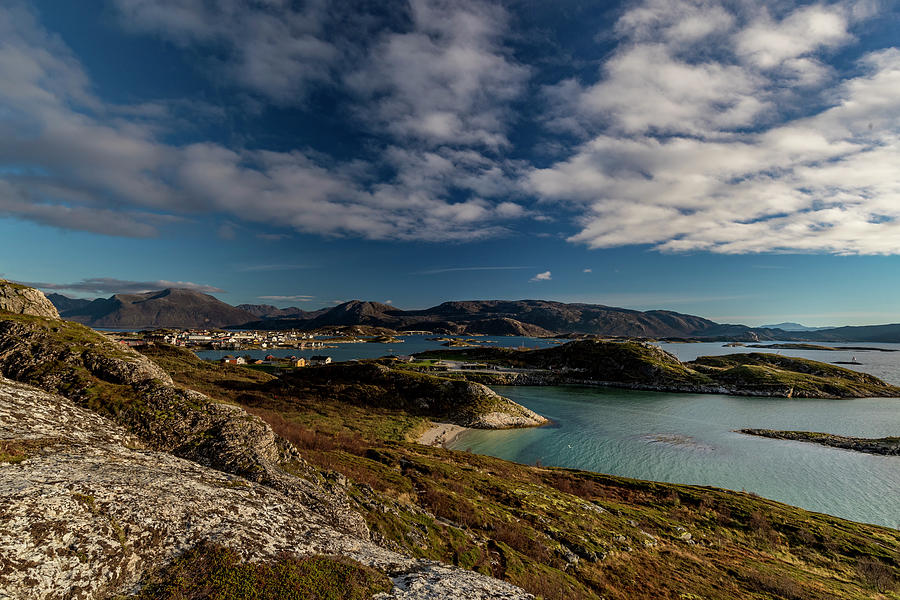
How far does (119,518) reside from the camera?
807 cm

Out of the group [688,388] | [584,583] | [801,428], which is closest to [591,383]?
[688,388]

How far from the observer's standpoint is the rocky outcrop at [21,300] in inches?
884

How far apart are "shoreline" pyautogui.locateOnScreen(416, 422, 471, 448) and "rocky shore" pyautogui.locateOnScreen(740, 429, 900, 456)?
56.4 m

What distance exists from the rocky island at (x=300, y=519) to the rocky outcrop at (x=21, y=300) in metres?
0.58

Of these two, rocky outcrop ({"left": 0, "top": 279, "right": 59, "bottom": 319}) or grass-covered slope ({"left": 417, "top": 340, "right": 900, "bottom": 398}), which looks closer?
rocky outcrop ({"left": 0, "top": 279, "right": 59, "bottom": 319})

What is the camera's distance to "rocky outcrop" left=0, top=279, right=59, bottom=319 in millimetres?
22453

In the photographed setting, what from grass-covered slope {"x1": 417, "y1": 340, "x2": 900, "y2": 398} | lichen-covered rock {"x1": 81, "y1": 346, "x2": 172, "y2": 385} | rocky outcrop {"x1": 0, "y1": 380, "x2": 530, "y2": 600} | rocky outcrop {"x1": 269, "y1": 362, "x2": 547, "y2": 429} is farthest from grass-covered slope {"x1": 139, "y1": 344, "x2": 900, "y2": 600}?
grass-covered slope {"x1": 417, "y1": 340, "x2": 900, "y2": 398}

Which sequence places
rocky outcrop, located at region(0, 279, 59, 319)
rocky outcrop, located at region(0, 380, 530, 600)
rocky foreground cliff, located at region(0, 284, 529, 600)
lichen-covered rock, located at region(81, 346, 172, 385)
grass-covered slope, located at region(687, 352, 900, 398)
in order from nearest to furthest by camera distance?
rocky outcrop, located at region(0, 380, 530, 600) < rocky foreground cliff, located at region(0, 284, 529, 600) < lichen-covered rock, located at region(81, 346, 172, 385) < rocky outcrop, located at region(0, 279, 59, 319) < grass-covered slope, located at region(687, 352, 900, 398)

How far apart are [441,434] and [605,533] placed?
1555 inches

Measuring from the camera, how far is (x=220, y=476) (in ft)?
41.1

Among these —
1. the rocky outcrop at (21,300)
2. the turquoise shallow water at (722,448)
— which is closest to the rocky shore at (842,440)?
the turquoise shallow water at (722,448)

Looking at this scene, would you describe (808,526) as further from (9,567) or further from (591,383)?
(591,383)

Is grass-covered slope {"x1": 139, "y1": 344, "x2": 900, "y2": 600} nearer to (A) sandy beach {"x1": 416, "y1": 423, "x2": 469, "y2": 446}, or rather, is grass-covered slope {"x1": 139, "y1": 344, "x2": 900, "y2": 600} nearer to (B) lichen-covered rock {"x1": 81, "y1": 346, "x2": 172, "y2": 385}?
(B) lichen-covered rock {"x1": 81, "y1": 346, "x2": 172, "y2": 385}

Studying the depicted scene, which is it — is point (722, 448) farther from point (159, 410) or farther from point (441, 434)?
point (159, 410)
